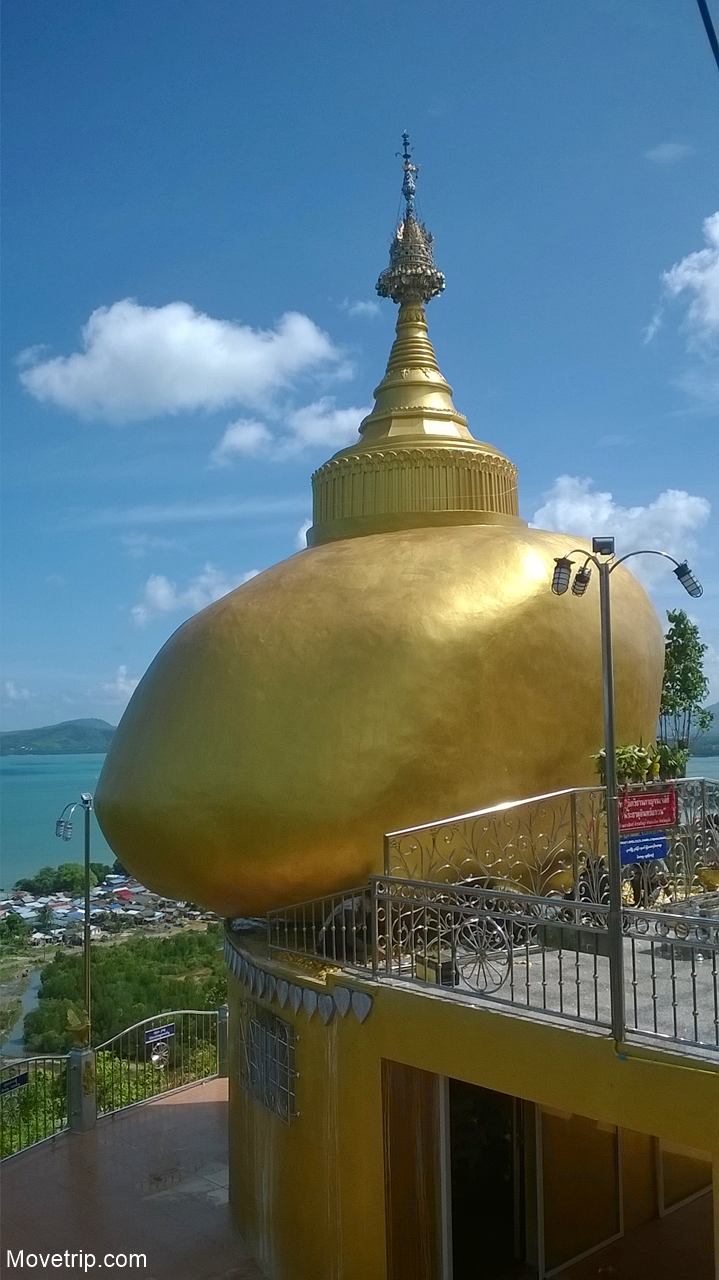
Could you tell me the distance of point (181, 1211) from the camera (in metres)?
11.3

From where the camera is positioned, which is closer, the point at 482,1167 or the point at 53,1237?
the point at 482,1167

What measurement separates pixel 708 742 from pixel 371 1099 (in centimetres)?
945

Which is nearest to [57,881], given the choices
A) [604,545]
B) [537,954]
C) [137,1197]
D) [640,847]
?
[137,1197]

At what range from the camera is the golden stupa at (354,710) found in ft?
31.3

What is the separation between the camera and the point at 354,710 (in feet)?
31.9

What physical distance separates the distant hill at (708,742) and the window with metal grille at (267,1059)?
24.1 ft

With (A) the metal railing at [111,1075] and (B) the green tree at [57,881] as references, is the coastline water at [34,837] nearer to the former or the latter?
(B) the green tree at [57,881]

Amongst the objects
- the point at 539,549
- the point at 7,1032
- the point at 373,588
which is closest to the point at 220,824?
the point at 373,588

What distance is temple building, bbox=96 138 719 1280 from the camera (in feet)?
27.7

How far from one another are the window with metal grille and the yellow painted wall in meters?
0.14

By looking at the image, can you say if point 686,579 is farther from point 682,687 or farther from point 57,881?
point 57,881

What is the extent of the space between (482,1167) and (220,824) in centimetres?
424

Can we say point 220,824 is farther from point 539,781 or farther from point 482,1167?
point 482,1167

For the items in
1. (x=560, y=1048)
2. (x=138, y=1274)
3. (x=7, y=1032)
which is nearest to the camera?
(x=560, y=1048)
